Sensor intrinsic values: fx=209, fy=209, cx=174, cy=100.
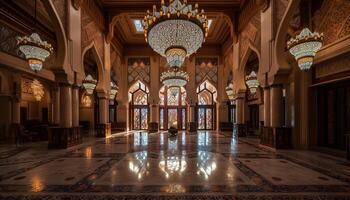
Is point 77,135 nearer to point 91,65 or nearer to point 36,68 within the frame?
point 36,68

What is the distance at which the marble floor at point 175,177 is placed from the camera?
9.36 ft

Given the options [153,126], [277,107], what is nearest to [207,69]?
[153,126]

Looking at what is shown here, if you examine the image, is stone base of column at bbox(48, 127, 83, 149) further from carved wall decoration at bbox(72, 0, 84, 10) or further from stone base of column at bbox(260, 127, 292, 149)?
stone base of column at bbox(260, 127, 292, 149)

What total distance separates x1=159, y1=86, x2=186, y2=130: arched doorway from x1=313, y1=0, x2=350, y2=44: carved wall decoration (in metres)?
9.88

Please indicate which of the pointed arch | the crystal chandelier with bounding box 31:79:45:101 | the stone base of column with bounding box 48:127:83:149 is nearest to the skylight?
the pointed arch

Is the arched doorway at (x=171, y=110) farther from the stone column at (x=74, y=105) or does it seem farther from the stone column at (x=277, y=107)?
the stone column at (x=277, y=107)

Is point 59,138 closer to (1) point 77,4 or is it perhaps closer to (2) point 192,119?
(1) point 77,4

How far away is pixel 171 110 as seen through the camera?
1506cm

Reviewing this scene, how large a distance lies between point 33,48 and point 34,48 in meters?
0.02

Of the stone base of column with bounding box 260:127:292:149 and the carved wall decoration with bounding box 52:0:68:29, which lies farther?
the stone base of column with bounding box 260:127:292:149

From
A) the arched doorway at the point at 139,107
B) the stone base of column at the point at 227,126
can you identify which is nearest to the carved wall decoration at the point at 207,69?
the stone base of column at the point at 227,126

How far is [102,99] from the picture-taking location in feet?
33.1

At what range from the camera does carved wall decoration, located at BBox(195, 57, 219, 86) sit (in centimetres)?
1415

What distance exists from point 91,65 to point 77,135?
26.2 feet
